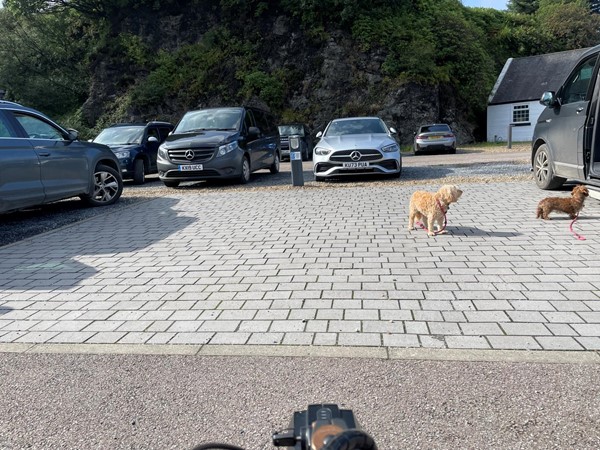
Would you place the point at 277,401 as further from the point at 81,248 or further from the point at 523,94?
the point at 523,94

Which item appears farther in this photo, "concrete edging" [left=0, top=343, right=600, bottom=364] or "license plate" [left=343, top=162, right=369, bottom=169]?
"license plate" [left=343, top=162, right=369, bottom=169]

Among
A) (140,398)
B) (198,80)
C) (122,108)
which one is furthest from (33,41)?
(140,398)

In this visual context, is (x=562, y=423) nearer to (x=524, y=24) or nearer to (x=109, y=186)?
(x=109, y=186)

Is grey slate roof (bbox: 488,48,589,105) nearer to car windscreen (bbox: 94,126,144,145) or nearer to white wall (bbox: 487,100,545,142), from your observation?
white wall (bbox: 487,100,545,142)

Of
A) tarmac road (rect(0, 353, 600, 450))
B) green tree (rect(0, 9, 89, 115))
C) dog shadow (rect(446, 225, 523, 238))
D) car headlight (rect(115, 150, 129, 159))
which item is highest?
green tree (rect(0, 9, 89, 115))

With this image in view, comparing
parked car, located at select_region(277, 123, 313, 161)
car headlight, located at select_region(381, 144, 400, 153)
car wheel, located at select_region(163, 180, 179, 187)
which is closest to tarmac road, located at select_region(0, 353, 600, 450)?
car headlight, located at select_region(381, 144, 400, 153)

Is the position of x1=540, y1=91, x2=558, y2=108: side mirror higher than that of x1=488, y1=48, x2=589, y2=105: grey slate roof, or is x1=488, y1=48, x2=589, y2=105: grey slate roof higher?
x1=488, y1=48, x2=589, y2=105: grey slate roof

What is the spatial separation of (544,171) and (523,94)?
111 ft

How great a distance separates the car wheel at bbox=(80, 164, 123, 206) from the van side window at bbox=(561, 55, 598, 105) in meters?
8.76

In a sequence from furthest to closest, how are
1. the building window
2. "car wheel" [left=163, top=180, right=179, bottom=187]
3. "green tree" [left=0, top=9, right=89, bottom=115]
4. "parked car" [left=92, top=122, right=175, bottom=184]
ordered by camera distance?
the building window → "green tree" [left=0, top=9, right=89, bottom=115] → "parked car" [left=92, top=122, right=175, bottom=184] → "car wheel" [left=163, top=180, right=179, bottom=187]

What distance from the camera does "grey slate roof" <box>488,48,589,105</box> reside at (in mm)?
38531

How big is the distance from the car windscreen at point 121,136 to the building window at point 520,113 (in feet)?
105

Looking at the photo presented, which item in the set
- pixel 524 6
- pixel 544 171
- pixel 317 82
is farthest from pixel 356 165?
pixel 524 6

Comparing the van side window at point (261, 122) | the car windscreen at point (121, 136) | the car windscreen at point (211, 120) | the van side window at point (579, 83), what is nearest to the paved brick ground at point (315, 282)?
the van side window at point (579, 83)
